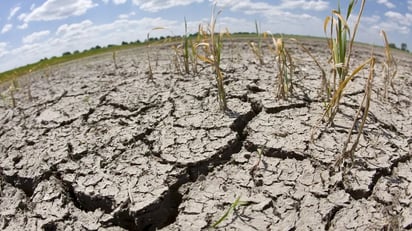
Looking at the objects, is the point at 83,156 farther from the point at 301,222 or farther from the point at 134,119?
the point at 301,222

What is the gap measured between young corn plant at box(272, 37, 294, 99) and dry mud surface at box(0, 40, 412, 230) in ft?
0.24

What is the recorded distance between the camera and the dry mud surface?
177 centimetres

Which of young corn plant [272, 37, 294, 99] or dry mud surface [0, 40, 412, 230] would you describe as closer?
dry mud surface [0, 40, 412, 230]

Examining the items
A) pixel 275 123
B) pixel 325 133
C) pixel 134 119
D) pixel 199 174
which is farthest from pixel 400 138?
pixel 134 119

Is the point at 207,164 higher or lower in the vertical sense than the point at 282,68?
lower

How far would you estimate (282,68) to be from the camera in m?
2.64

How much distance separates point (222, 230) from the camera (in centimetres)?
165

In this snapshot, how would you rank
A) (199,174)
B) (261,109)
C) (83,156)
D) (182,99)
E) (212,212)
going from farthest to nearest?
(182,99)
(261,109)
(83,156)
(199,174)
(212,212)

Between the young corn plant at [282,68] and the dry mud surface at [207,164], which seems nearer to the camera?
the dry mud surface at [207,164]

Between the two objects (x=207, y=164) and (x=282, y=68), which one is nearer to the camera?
(x=207, y=164)

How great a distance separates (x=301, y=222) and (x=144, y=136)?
1.19m

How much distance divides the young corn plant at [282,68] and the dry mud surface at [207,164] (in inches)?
2.9

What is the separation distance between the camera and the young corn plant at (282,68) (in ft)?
8.28

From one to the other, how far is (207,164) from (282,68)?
924 mm
